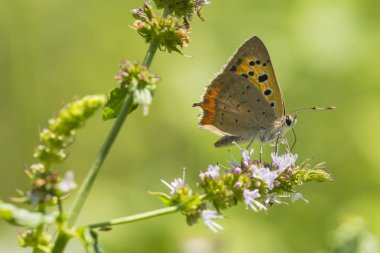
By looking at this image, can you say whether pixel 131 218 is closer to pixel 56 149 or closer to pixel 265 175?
pixel 56 149

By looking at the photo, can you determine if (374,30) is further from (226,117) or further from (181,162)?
(226,117)

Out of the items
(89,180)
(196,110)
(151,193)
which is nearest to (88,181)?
(89,180)

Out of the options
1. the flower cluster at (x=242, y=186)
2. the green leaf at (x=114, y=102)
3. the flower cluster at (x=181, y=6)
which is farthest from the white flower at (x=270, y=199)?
the flower cluster at (x=181, y=6)

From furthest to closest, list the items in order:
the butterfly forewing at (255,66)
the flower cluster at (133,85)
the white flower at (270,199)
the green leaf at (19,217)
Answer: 1. the butterfly forewing at (255,66)
2. the white flower at (270,199)
3. the flower cluster at (133,85)
4. the green leaf at (19,217)

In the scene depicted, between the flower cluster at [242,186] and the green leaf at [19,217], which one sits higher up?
the flower cluster at [242,186]

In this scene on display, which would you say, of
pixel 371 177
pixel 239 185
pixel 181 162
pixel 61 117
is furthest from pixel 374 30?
pixel 61 117

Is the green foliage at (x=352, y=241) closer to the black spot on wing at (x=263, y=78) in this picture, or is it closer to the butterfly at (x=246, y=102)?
the butterfly at (x=246, y=102)

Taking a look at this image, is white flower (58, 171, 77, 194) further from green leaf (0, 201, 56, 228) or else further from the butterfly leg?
the butterfly leg
